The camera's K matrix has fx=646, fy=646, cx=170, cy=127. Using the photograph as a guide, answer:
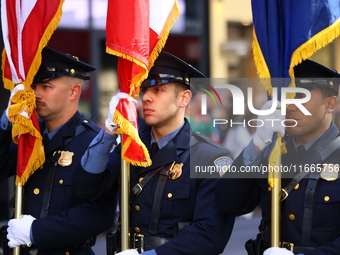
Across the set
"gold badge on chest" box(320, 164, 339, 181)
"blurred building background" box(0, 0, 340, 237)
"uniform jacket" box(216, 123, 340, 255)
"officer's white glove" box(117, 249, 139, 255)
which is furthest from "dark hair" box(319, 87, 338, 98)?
"blurred building background" box(0, 0, 340, 237)

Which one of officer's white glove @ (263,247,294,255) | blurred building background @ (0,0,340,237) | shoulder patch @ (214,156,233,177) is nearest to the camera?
officer's white glove @ (263,247,294,255)

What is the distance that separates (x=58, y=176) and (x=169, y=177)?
32.1 inches

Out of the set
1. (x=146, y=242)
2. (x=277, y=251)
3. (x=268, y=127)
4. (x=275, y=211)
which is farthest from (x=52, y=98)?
(x=277, y=251)

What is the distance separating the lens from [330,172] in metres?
3.48

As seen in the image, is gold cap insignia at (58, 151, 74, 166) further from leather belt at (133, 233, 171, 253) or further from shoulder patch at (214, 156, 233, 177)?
shoulder patch at (214, 156, 233, 177)

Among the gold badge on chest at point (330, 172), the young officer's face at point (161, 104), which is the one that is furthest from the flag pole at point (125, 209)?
the gold badge on chest at point (330, 172)

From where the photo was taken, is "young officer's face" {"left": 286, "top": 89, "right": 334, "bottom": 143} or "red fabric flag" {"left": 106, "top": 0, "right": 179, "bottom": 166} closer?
"young officer's face" {"left": 286, "top": 89, "right": 334, "bottom": 143}

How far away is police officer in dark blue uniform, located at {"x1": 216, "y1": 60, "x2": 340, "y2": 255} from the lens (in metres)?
3.43

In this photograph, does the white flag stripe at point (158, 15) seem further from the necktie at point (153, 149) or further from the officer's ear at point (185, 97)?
the necktie at point (153, 149)

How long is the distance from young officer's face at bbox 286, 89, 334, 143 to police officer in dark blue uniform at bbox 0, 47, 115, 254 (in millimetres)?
1352

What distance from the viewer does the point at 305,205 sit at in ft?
11.4

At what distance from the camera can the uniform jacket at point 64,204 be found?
159 inches

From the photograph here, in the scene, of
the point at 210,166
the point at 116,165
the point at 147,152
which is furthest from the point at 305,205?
the point at 116,165

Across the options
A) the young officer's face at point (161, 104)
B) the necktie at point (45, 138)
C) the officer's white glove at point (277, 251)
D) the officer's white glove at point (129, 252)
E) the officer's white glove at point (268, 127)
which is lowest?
the officer's white glove at point (129, 252)
